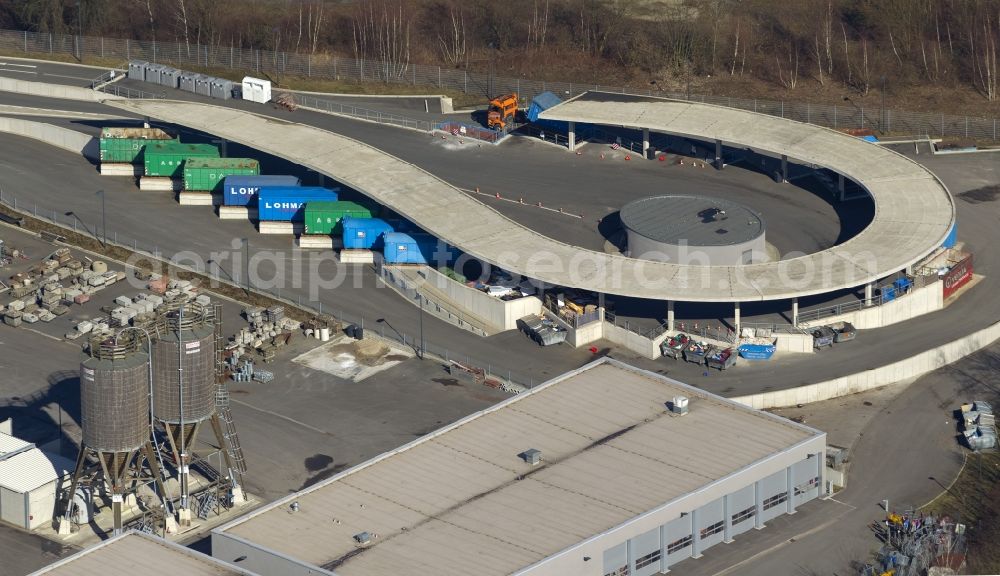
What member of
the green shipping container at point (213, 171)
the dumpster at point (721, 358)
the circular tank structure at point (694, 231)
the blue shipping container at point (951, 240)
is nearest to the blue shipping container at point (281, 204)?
the green shipping container at point (213, 171)

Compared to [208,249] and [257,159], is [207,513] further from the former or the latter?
[257,159]

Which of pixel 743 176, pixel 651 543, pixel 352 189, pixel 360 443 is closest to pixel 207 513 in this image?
pixel 360 443

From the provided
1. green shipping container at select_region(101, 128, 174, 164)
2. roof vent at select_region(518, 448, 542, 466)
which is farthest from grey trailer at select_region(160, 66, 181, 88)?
roof vent at select_region(518, 448, 542, 466)

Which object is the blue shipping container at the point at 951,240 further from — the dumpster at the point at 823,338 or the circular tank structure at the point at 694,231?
the dumpster at the point at 823,338

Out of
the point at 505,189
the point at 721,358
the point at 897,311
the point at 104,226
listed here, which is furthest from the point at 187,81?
the point at 897,311

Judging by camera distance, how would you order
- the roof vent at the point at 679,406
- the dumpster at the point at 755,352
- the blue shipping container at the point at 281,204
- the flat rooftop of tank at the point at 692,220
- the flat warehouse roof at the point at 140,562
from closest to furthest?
the flat warehouse roof at the point at 140,562 < the roof vent at the point at 679,406 < the dumpster at the point at 755,352 < the flat rooftop of tank at the point at 692,220 < the blue shipping container at the point at 281,204

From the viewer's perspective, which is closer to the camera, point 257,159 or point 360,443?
point 360,443
